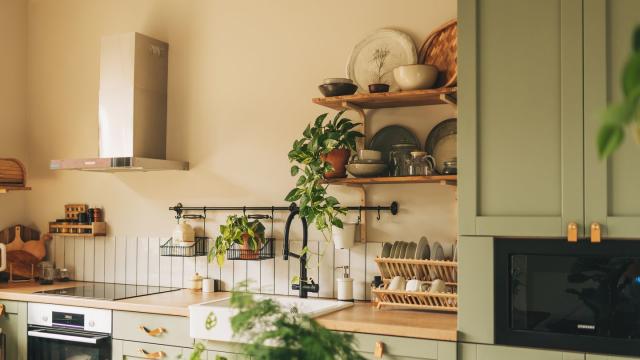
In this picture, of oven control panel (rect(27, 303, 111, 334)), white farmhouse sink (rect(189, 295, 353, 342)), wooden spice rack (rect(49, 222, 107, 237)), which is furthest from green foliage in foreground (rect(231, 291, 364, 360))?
wooden spice rack (rect(49, 222, 107, 237))

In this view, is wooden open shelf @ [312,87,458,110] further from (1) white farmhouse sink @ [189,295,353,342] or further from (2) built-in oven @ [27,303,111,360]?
(2) built-in oven @ [27,303,111,360]

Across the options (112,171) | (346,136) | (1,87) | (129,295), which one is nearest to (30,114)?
(1,87)

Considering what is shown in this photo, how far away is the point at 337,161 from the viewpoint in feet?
10.4

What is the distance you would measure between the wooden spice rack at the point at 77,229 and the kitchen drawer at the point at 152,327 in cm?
98

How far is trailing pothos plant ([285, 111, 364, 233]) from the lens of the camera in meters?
3.12

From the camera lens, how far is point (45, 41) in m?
4.53

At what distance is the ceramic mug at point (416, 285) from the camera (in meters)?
2.89

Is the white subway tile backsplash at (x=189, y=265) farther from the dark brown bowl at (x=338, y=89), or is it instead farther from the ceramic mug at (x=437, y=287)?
the dark brown bowl at (x=338, y=89)

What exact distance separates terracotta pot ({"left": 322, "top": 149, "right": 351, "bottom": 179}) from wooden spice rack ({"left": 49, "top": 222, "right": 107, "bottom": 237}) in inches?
69.1

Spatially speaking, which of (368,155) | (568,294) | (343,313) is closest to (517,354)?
(568,294)

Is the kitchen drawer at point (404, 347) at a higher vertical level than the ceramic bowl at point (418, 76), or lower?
lower

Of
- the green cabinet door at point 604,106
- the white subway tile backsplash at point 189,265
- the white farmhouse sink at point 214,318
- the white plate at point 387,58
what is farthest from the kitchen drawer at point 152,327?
the green cabinet door at point 604,106

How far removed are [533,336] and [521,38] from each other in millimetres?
1107

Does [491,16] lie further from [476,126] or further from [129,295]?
[129,295]
